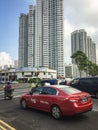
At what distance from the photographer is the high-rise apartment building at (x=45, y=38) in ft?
456

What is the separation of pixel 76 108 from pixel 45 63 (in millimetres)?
135011

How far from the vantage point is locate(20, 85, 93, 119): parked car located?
8.52 meters

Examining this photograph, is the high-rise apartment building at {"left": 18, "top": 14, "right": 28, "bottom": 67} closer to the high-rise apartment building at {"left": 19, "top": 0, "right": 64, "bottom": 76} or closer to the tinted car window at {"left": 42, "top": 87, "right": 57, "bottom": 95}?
the high-rise apartment building at {"left": 19, "top": 0, "right": 64, "bottom": 76}

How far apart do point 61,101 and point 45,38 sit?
5234 inches

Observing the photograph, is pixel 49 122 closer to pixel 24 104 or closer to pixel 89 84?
pixel 24 104

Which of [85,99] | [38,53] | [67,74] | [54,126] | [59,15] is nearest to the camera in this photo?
[54,126]

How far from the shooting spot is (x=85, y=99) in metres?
9.00

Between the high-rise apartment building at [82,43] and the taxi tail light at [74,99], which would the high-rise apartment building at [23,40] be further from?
the taxi tail light at [74,99]

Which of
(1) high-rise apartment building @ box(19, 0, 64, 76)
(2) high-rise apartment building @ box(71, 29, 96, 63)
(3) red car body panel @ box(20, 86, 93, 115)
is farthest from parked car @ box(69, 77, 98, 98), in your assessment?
(2) high-rise apartment building @ box(71, 29, 96, 63)

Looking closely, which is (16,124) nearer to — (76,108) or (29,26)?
(76,108)

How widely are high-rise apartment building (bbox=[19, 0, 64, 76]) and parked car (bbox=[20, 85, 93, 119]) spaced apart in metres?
127

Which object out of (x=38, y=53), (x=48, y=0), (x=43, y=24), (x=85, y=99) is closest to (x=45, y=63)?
(x=38, y=53)

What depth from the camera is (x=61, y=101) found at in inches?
345

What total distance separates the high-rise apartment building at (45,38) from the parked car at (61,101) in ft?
418
